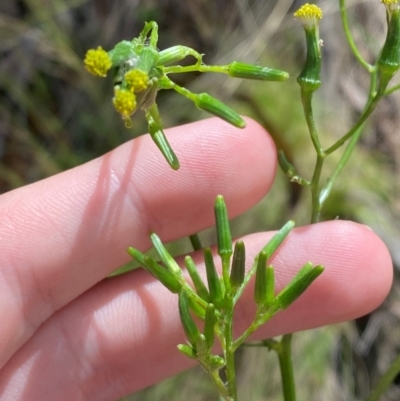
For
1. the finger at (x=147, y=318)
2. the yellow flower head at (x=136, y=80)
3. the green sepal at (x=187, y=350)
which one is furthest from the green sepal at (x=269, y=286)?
the yellow flower head at (x=136, y=80)

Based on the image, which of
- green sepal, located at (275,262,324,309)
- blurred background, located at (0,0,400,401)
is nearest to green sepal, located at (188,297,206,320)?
green sepal, located at (275,262,324,309)

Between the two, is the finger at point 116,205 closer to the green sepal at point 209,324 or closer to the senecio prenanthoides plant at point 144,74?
the senecio prenanthoides plant at point 144,74

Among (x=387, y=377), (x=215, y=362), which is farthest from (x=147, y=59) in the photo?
(x=387, y=377)

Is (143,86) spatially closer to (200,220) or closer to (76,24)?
(200,220)

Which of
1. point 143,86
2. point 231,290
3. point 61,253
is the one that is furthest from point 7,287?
point 143,86

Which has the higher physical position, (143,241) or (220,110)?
(220,110)

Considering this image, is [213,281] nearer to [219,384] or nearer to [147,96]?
[219,384]

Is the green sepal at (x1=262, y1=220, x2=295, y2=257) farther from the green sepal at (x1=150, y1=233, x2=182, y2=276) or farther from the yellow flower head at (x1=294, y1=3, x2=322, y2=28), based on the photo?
the yellow flower head at (x1=294, y1=3, x2=322, y2=28)
